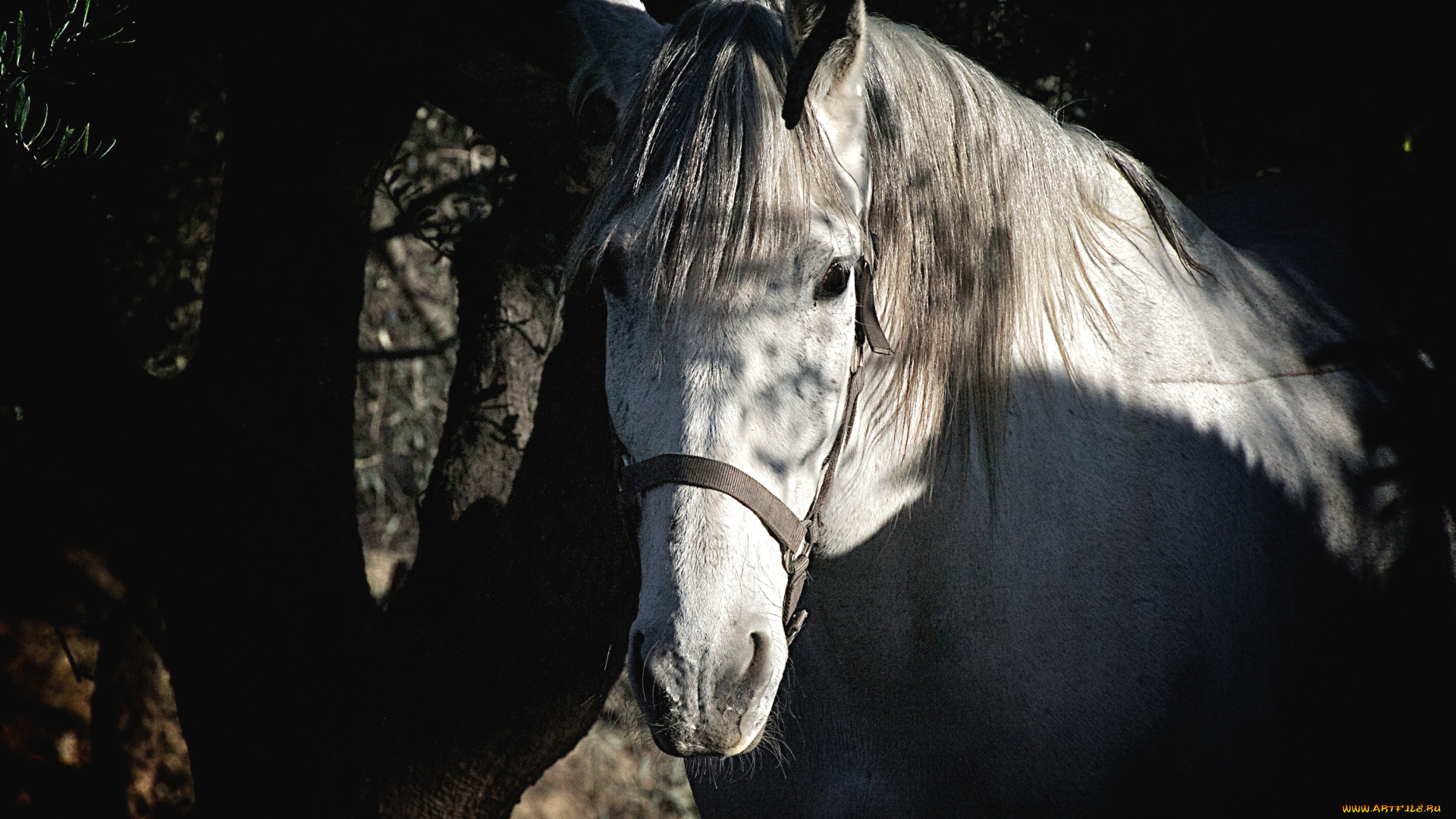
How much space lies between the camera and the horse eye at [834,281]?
1517mm

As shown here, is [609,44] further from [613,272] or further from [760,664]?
[760,664]

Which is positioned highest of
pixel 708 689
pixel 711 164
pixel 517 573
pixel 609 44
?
pixel 609 44

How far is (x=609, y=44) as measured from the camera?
1968 mm

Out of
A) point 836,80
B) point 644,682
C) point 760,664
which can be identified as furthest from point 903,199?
point 644,682

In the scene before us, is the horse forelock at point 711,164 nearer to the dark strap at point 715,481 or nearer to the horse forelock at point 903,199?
the horse forelock at point 903,199

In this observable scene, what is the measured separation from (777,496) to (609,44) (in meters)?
1.16

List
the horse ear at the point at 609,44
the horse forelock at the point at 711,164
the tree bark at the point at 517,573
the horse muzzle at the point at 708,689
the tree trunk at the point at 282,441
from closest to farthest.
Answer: the horse muzzle at the point at 708,689 < the horse forelock at the point at 711,164 < the horse ear at the point at 609,44 < the tree trunk at the point at 282,441 < the tree bark at the point at 517,573

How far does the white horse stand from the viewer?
1.45 meters

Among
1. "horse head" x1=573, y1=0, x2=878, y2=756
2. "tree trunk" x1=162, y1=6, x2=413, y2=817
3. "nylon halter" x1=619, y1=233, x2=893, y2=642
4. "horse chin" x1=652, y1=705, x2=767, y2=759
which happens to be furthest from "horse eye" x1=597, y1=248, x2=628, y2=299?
"tree trunk" x1=162, y1=6, x2=413, y2=817

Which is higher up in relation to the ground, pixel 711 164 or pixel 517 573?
pixel 711 164

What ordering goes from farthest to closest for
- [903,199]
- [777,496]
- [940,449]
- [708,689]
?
[940,449] < [903,199] < [777,496] < [708,689]

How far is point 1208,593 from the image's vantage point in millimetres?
1911

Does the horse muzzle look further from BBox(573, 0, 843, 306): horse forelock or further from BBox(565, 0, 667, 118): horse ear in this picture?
BBox(565, 0, 667, 118): horse ear

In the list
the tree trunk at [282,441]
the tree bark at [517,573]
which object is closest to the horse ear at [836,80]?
the tree bark at [517,573]
